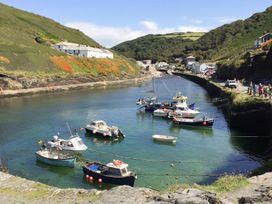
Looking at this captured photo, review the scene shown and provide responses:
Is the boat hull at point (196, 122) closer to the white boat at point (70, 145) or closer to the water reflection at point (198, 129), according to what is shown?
the water reflection at point (198, 129)

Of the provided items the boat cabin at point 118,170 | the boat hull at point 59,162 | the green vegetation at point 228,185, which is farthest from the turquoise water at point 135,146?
the green vegetation at point 228,185

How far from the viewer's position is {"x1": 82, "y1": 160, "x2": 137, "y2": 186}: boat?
31881 mm

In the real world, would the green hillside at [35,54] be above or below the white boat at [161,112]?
above

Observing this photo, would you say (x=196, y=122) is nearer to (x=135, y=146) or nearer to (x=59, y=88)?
(x=135, y=146)

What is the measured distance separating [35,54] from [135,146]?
87298 millimetres

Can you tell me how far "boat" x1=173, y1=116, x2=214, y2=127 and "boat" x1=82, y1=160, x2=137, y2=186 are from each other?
2453cm

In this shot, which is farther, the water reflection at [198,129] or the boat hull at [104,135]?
the water reflection at [198,129]

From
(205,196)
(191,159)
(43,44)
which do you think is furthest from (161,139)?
(43,44)

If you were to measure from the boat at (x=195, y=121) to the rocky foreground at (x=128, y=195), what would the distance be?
1366 inches

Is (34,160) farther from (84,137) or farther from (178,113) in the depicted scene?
(178,113)

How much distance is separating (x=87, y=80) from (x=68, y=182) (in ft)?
310

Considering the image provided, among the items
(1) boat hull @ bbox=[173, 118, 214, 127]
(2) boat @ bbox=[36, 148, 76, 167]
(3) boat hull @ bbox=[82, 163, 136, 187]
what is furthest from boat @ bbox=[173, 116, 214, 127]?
(3) boat hull @ bbox=[82, 163, 136, 187]

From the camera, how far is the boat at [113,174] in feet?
105

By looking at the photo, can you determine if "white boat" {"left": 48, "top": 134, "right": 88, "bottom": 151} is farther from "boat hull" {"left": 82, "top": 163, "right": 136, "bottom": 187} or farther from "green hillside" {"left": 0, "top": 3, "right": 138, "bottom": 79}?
"green hillside" {"left": 0, "top": 3, "right": 138, "bottom": 79}
